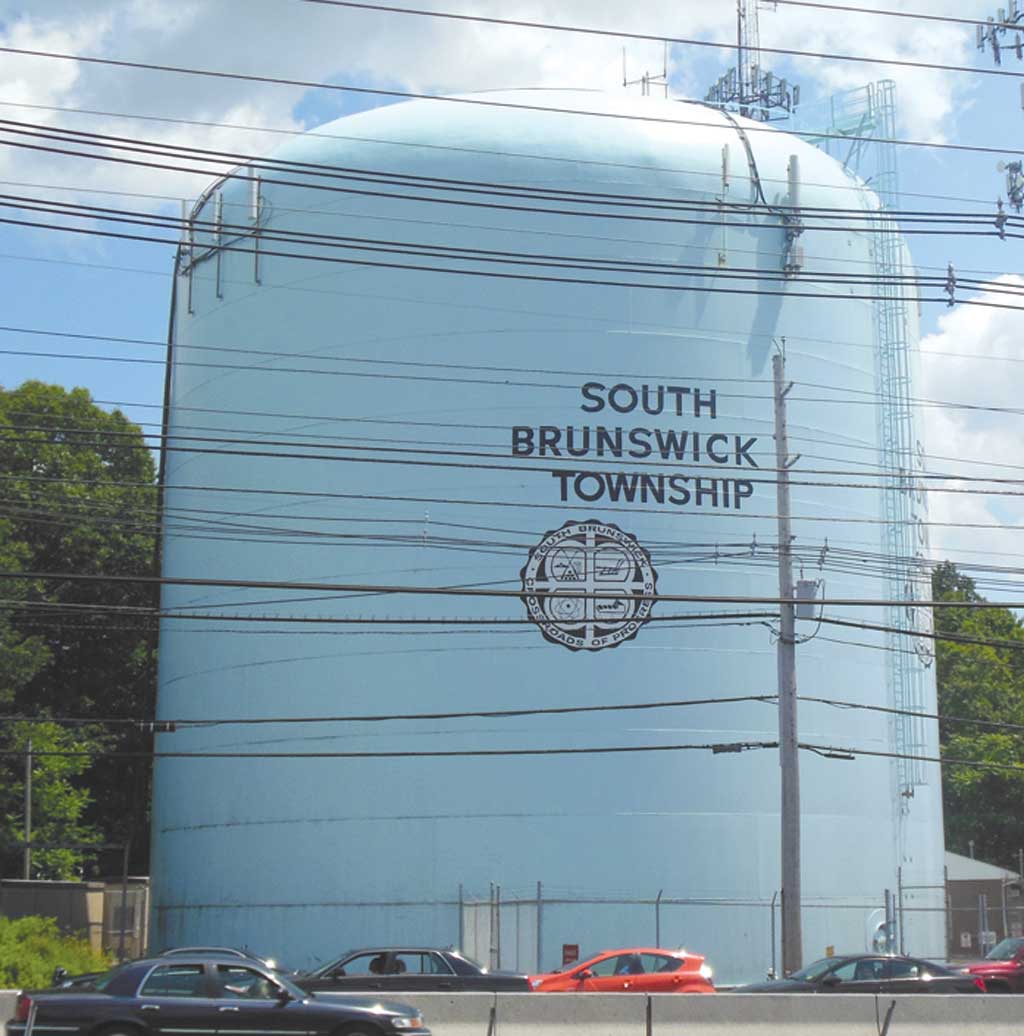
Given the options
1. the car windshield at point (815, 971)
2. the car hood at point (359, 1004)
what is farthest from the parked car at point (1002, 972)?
the car hood at point (359, 1004)

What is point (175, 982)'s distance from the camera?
15.7 meters

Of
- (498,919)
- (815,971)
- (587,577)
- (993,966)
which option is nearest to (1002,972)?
(993,966)

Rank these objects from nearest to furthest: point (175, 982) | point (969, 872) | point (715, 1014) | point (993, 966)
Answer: point (175, 982) → point (715, 1014) → point (993, 966) → point (969, 872)

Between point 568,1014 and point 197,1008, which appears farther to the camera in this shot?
point 568,1014

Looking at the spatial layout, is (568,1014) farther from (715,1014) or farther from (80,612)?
(80,612)

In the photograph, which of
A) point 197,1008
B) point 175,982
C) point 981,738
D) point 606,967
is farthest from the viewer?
point 981,738

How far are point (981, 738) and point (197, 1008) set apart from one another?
48.3 m

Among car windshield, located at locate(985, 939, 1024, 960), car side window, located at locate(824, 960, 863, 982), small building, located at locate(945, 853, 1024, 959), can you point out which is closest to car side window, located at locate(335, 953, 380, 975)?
car side window, located at locate(824, 960, 863, 982)

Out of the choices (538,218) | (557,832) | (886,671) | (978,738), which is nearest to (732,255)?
(538,218)

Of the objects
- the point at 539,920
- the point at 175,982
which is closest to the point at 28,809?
the point at 539,920

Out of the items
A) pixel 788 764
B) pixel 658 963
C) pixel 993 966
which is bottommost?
pixel 993 966

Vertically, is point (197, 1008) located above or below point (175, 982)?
below

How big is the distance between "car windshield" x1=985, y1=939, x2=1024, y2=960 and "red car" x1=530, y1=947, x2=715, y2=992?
205 inches

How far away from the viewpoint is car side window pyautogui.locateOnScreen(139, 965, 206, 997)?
1555cm
